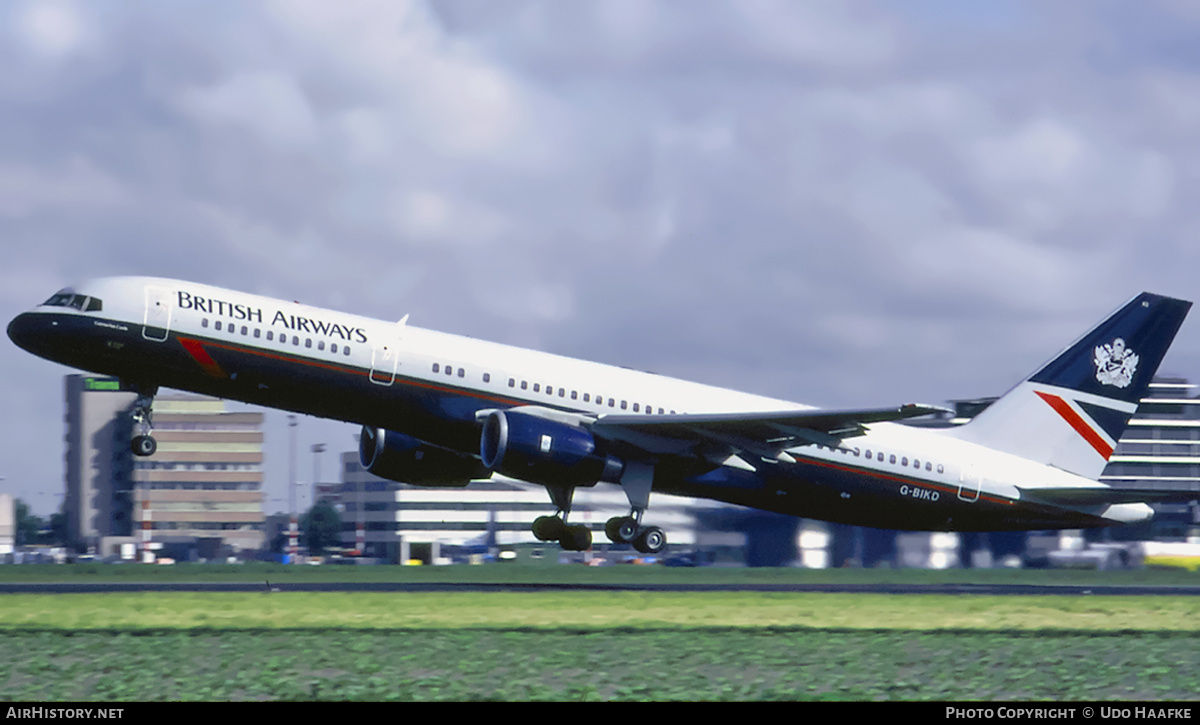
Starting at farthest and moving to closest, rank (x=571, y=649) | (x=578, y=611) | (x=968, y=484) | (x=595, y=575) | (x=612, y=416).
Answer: (x=595, y=575) < (x=968, y=484) < (x=612, y=416) < (x=578, y=611) < (x=571, y=649)

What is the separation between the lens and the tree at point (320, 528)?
134188 mm

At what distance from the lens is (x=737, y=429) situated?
122 feet

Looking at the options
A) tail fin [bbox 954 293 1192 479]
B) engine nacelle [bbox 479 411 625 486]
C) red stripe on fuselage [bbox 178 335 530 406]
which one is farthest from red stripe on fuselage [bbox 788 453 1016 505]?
red stripe on fuselage [bbox 178 335 530 406]

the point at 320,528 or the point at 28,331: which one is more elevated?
the point at 28,331

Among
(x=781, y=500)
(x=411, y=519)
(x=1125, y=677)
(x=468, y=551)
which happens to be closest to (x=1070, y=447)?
(x=781, y=500)

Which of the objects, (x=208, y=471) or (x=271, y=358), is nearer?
(x=271, y=358)

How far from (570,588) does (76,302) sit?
52.8 ft

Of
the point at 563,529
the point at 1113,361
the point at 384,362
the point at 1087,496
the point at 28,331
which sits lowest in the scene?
the point at 563,529

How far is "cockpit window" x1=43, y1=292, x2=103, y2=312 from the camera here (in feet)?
109

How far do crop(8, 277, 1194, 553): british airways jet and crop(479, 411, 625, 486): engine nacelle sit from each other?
47mm

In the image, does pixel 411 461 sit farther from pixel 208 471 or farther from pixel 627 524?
pixel 208 471

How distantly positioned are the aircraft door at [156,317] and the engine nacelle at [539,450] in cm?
842

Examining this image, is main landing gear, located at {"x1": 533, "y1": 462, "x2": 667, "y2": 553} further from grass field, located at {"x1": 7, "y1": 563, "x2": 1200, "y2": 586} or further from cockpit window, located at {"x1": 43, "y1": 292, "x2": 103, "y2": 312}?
cockpit window, located at {"x1": 43, "y1": 292, "x2": 103, "y2": 312}

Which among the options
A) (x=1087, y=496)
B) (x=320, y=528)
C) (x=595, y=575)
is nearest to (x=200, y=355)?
(x=595, y=575)
